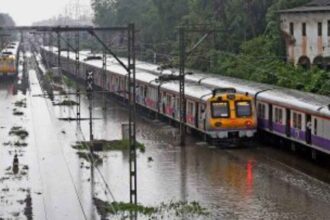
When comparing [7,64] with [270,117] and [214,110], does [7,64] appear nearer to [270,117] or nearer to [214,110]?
[214,110]

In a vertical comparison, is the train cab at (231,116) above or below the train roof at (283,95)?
below

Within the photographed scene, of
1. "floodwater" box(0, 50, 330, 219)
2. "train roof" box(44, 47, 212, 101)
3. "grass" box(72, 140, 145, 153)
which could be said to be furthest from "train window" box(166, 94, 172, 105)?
"grass" box(72, 140, 145, 153)

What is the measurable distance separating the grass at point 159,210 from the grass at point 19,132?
60.5 ft

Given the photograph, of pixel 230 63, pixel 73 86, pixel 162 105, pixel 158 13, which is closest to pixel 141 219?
pixel 162 105

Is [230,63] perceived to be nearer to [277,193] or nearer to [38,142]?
[38,142]

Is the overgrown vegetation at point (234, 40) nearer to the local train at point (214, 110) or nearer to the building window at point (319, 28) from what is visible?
the building window at point (319, 28)

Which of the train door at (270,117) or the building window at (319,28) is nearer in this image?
the train door at (270,117)

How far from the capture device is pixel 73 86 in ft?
250

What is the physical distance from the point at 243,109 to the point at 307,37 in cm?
2039

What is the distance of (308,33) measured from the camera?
2117 inches

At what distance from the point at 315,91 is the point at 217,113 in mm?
9833

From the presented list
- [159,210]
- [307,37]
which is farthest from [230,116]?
[307,37]

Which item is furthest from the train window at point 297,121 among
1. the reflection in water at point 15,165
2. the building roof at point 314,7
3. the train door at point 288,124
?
the building roof at point 314,7

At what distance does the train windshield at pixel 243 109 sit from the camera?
34.9 m
